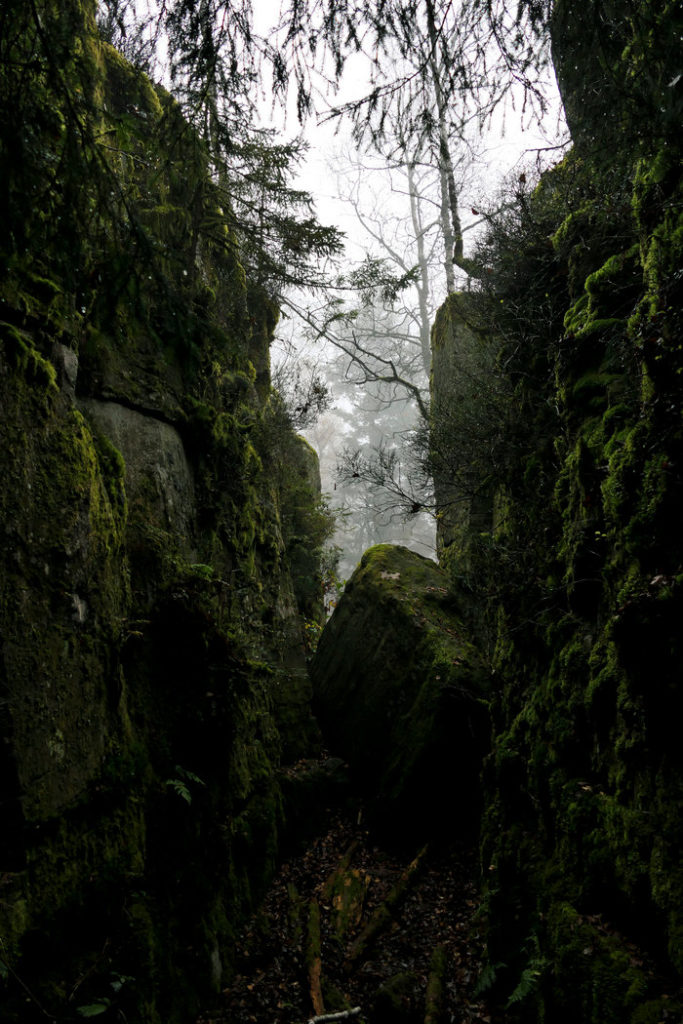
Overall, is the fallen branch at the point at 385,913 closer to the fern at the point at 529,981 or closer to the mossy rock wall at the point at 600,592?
the mossy rock wall at the point at 600,592

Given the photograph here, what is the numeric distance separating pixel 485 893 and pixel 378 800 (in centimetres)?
219

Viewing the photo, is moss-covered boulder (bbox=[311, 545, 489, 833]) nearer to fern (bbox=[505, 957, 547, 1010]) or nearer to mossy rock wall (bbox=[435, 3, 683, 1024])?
mossy rock wall (bbox=[435, 3, 683, 1024])

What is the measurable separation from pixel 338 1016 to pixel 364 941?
3.52 ft

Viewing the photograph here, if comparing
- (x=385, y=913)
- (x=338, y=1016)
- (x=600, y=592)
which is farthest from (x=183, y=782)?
(x=600, y=592)

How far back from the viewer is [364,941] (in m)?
5.67

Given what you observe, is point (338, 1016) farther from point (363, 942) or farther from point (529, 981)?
point (529, 981)

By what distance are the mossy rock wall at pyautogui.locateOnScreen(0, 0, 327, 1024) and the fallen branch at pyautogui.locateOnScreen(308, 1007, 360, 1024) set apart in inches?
37.3

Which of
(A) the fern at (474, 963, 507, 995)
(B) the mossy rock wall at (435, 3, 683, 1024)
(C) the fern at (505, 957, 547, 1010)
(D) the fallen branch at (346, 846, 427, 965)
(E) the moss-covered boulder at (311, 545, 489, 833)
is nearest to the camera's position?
(B) the mossy rock wall at (435, 3, 683, 1024)

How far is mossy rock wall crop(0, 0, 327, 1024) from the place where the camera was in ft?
10.3

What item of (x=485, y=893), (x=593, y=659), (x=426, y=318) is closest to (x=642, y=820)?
(x=593, y=659)

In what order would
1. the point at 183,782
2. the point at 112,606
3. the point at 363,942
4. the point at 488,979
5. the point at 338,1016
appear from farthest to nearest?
the point at 363,942 < the point at 183,782 < the point at 112,606 < the point at 338,1016 < the point at 488,979

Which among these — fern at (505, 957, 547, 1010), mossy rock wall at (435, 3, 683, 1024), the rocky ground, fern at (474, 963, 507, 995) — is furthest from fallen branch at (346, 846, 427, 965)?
fern at (505, 957, 547, 1010)

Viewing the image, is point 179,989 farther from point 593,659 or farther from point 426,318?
point 426,318

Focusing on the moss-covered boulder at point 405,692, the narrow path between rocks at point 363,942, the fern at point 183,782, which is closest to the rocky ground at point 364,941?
the narrow path between rocks at point 363,942
